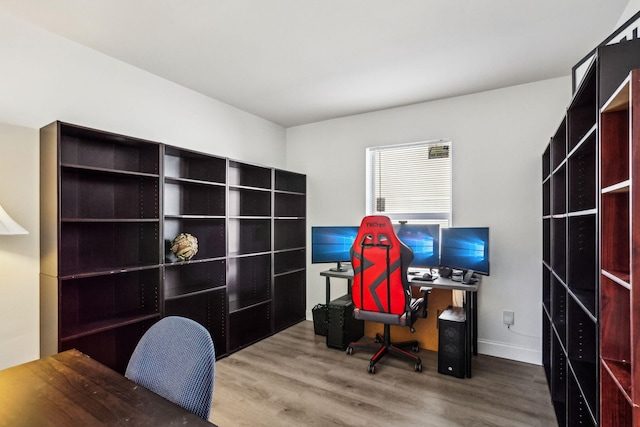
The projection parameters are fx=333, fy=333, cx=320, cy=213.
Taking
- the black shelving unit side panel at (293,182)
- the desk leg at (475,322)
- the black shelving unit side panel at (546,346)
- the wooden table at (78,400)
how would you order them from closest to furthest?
the wooden table at (78,400) → the black shelving unit side panel at (546,346) → the desk leg at (475,322) → the black shelving unit side panel at (293,182)

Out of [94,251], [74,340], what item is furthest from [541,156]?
[74,340]

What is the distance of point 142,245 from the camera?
2855mm

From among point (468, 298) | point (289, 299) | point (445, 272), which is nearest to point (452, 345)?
point (468, 298)

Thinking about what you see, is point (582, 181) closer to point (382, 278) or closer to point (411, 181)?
point (382, 278)

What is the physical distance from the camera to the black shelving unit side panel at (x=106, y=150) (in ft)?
8.02

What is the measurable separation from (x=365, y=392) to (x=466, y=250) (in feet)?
5.03

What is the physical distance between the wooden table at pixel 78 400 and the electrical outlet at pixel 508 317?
3.18 metres

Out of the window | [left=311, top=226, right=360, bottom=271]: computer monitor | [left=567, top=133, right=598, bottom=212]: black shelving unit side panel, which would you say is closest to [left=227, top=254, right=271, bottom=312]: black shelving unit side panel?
[left=311, top=226, right=360, bottom=271]: computer monitor

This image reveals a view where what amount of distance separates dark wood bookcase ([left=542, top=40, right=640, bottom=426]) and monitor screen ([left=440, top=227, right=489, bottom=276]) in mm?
482

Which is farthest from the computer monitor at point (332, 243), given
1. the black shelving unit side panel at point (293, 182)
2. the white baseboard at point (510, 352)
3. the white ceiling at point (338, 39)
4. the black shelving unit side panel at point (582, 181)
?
the black shelving unit side panel at point (582, 181)

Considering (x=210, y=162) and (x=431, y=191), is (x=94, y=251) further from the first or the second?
(x=431, y=191)

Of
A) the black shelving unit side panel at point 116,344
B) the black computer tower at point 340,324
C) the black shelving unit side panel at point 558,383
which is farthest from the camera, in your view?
the black computer tower at point 340,324

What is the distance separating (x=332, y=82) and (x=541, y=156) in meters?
2.11

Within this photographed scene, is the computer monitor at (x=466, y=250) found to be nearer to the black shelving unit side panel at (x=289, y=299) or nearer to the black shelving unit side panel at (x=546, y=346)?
the black shelving unit side panel at (x=546, y=346)
